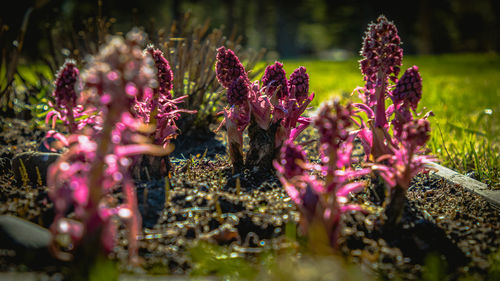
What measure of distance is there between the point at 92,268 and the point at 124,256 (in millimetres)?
180

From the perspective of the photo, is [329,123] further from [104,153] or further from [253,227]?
[104,153]

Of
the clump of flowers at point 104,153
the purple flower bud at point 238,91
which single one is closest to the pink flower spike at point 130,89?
the clump of flowers at point 104,153

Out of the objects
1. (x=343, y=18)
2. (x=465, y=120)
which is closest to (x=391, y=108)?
(x=465, y=120)

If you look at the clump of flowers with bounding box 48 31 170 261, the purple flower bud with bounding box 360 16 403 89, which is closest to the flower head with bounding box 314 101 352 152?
the clump of flowers with bounding box 48 31 170 261

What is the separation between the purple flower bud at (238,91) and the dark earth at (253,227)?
400 millimetres

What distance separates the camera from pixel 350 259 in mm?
1437

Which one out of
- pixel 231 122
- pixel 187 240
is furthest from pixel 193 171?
pixel 187 240

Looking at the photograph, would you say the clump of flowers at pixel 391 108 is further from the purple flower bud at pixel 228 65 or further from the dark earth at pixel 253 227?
the purple flower bud at pixel 228 65

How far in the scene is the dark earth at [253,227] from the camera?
1.40m

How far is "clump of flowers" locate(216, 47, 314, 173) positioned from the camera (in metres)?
2.12

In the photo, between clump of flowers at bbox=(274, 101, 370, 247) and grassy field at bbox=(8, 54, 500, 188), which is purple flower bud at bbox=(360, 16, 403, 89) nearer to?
grassy field at bbox=(8, 54, 500, 188)

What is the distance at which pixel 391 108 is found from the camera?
2.04m

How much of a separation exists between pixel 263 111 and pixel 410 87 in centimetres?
74

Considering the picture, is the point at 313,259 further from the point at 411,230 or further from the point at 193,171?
the point at 193,171
